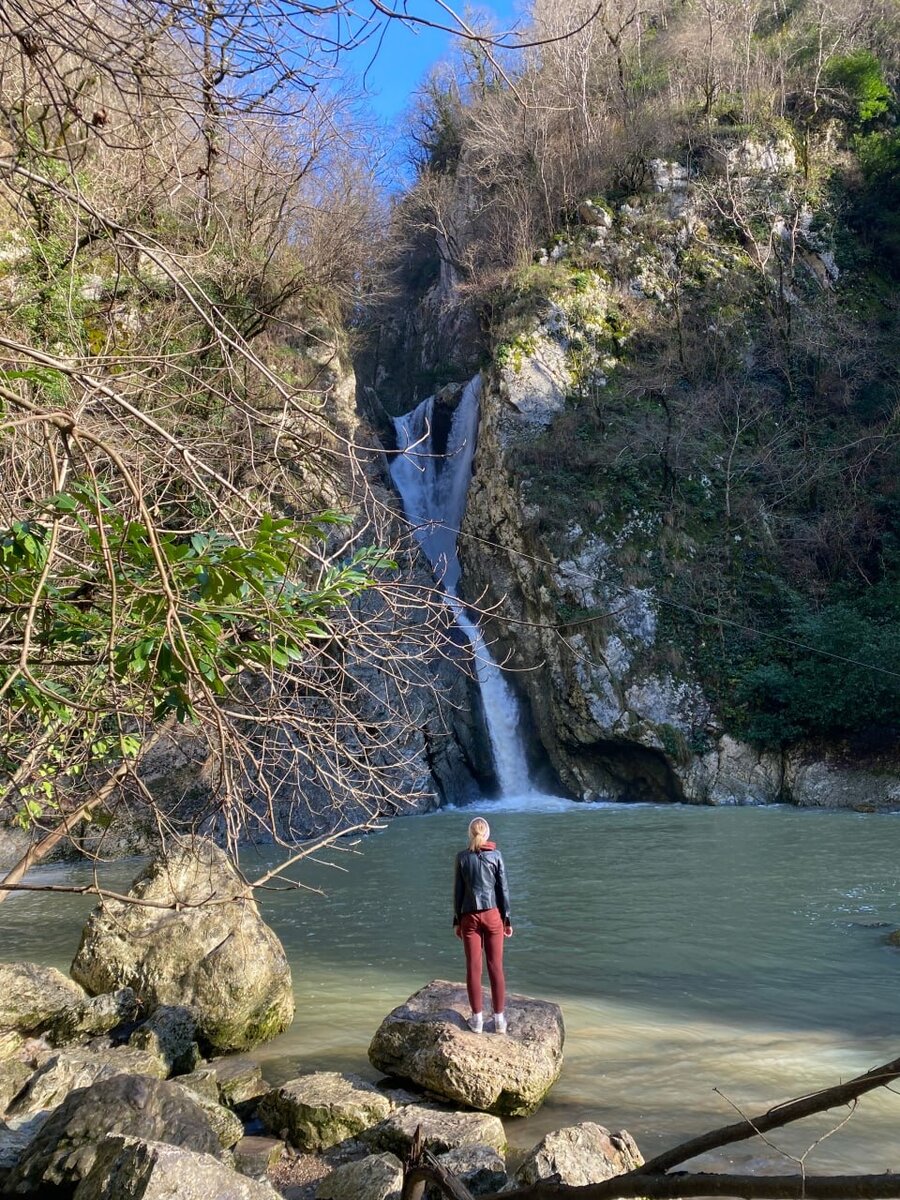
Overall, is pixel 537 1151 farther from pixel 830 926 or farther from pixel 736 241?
pixel 736 241

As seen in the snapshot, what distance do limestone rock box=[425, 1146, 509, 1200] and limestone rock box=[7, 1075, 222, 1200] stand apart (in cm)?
111

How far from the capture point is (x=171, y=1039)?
6.05 m

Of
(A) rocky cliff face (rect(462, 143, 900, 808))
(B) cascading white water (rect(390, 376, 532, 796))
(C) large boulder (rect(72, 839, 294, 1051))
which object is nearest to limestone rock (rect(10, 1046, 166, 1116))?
(C) large boulder (rect(72, 839, 294, 1051))

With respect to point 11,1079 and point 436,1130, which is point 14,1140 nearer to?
point 11,1079

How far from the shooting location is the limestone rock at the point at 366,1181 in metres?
3.97

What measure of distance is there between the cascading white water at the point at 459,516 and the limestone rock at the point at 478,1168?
15887 millimetres

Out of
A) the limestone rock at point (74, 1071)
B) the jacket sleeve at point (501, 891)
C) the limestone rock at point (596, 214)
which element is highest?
the limestone rock at point (596, 214)

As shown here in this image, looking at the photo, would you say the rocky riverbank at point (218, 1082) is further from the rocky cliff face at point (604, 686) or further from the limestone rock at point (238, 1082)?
the rocky cliff face at point (604, 686)

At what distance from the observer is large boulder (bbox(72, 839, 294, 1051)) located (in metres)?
Answer: 6.62

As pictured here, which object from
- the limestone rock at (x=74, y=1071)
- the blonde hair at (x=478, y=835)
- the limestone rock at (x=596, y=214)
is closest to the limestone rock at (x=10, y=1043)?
the limestone rock at (x=74, y=1071)

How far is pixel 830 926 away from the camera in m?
8.81

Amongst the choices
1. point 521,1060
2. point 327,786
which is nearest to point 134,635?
point 327,786

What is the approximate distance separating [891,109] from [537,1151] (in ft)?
101

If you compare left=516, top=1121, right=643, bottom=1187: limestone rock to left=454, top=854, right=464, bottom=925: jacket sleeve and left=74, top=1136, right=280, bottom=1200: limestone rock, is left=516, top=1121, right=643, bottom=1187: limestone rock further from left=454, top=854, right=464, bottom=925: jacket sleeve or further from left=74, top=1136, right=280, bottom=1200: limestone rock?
left=454, top=854, right=464, bottom=925: jacket sleeve
